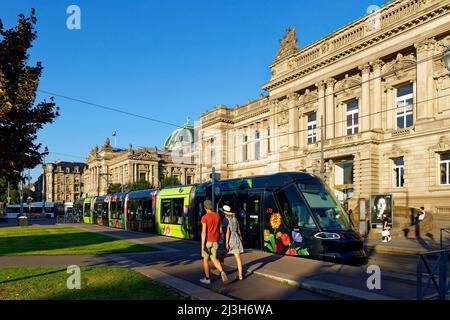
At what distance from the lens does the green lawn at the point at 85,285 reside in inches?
318

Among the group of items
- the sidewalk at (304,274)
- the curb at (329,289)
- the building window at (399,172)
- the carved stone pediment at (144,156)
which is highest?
the carved stone pediment at (144,156)

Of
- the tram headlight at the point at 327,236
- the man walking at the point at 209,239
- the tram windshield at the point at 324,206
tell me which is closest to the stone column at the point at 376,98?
the tram windshield at the point at 324,206

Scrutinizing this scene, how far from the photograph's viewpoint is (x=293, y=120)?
49594 mm

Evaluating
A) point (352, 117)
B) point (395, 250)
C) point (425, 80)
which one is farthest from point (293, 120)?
point (395, 250)

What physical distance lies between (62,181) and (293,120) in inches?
5186

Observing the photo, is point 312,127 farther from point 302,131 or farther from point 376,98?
point 376,98

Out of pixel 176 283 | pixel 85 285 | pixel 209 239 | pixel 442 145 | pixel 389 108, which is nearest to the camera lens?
pixel 85 285

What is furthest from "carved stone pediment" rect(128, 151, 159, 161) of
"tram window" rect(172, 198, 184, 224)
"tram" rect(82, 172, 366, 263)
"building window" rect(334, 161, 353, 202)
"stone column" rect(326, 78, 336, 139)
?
"tram" rect(82, 172, 366, 263)

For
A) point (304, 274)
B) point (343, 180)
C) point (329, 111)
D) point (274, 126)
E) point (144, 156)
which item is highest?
point (329, 111)

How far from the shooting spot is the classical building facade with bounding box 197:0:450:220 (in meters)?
33.8

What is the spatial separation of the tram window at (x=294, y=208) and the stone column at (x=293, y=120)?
1346 inches

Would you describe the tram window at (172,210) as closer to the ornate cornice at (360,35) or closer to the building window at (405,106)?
the building window at (405,106)

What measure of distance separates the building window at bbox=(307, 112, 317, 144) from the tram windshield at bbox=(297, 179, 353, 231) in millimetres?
32912

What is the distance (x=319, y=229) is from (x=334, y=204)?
1525mm
